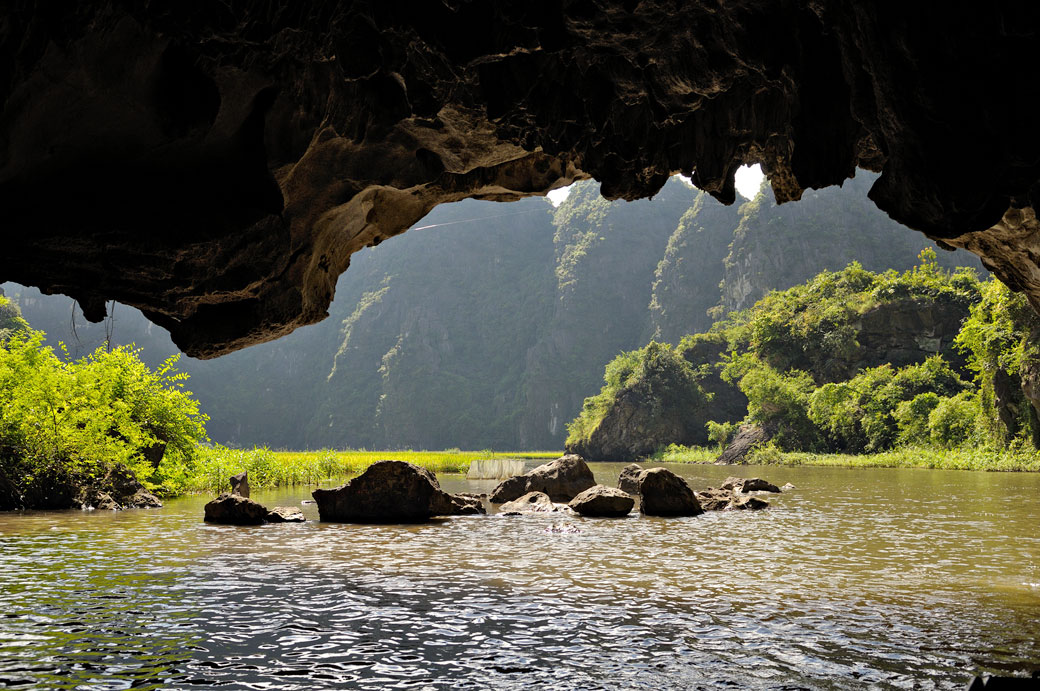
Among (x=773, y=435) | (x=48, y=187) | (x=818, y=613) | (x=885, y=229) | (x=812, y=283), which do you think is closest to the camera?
(x=48, y=187)

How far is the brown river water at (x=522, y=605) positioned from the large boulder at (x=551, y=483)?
19.4ft

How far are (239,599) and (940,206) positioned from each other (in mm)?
7639

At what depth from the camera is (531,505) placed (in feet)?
61.7

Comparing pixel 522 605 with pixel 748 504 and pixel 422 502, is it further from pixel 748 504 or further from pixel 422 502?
pixel 748 504

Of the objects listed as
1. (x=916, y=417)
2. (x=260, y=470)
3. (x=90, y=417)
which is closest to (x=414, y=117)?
(x=90, y=417)

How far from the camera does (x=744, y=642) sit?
6762 mm

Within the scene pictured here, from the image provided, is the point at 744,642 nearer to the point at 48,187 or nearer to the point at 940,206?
the point at 940,206

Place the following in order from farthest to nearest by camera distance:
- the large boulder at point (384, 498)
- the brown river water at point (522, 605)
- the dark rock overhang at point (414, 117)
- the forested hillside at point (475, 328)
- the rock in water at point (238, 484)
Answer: the forested hillside at point (475, 328) → the rock in water at point (238, 484) → the large boulder at point (384, 498) → the brown river water at point (522, 605) → the dark rock overhang at point (414, 117)

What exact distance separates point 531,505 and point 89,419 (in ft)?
35.1

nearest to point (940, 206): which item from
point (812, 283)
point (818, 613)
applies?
point (818, 613)

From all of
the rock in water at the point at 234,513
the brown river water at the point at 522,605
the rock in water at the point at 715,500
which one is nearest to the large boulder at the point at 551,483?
the rock in water at the point at 715,500

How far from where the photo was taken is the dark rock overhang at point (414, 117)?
420 cm

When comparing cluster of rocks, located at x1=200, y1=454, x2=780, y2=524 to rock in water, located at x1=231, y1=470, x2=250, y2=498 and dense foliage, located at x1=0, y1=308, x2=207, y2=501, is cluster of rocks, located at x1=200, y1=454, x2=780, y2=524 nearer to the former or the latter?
rock in water, located at x1=231, y1=470, x2=250, y2=498

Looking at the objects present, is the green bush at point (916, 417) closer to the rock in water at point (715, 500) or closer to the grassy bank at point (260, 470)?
the rock in water at point (715, 500)
